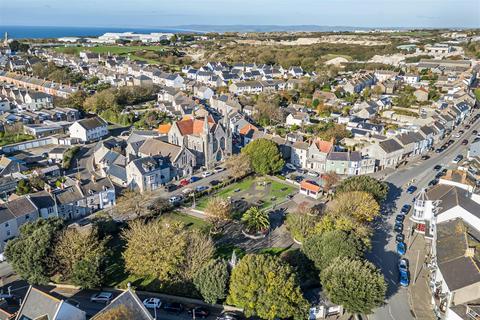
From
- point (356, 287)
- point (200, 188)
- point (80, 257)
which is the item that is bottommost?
point (200, 188)

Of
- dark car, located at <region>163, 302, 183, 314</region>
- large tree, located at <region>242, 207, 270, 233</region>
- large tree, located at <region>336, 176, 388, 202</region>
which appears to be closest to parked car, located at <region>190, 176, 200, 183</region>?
large tree, located at <region>242, 207, 270, 233</region>

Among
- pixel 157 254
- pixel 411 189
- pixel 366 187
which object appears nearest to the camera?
pixel 157 254

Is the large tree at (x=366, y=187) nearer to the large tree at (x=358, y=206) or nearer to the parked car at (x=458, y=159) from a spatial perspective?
the large tree at (x=358, y=206)

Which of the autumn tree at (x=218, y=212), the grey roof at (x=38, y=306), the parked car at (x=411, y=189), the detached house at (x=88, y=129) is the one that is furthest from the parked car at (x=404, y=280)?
the detached house at (x=88, y=129)

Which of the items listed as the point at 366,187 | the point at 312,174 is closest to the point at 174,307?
the point at 366,187

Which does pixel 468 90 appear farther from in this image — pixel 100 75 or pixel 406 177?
pixel 100 75

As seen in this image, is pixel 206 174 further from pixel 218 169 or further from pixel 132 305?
pixel 132 305

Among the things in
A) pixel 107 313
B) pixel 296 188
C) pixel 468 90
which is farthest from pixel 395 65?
pixel 107 313
